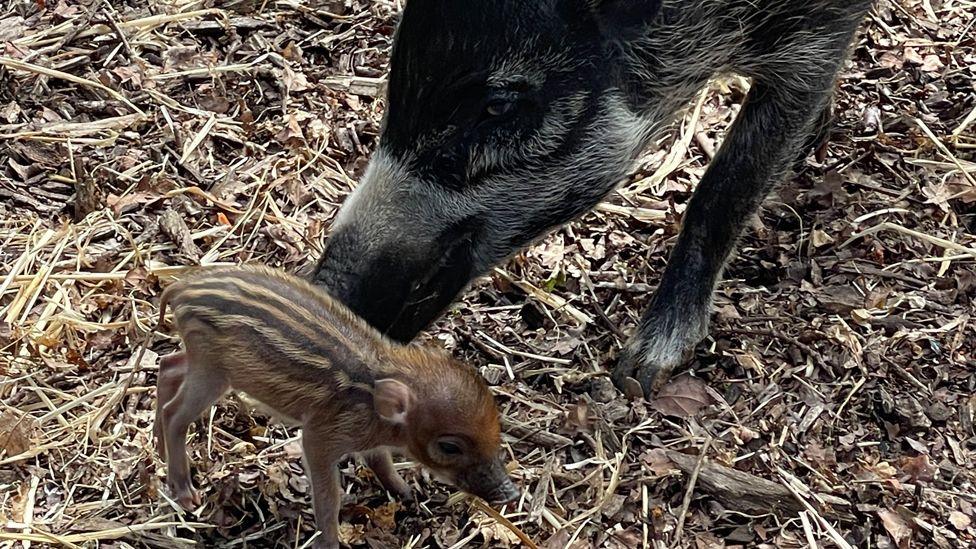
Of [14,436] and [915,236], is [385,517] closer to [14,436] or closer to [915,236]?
[14,436]

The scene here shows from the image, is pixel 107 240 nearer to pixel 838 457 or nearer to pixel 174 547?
pixel 174 547

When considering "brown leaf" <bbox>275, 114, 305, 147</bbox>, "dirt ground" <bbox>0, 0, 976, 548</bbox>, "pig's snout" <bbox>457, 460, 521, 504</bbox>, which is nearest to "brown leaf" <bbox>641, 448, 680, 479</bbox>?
"dirt ground" <bbox>0, 0, 976, 548</bbox>

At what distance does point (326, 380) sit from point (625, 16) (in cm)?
129

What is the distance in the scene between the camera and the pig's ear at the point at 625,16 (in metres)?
3.29

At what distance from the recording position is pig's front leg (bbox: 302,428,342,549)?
3.13m

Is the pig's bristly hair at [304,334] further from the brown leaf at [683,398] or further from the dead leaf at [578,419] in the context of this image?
the brown leaf at [683,398]

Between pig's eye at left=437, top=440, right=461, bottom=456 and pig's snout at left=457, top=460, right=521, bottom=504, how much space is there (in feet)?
0.25

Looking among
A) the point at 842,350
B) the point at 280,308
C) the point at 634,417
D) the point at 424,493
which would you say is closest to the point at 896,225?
the point at 842,350

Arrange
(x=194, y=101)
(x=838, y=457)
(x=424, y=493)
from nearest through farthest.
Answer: (x=424, y=493)
(x=838, y=457)
(x=194, y=101)

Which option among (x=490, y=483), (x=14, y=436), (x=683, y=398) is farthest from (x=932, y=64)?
(x=14, y=436)

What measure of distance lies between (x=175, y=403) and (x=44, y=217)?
1663 millimetres

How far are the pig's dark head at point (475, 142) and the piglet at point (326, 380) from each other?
0.27m

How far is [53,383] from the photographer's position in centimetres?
387

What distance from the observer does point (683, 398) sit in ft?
13.2
